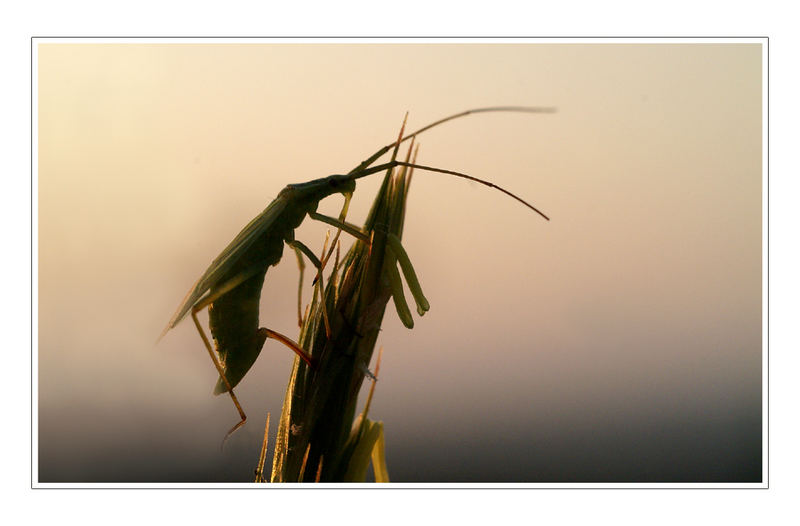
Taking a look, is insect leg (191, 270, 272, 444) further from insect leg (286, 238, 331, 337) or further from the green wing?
insect leg (286, 238, 331, 337)

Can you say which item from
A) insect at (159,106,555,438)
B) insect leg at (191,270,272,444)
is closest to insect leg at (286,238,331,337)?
insect at (159,106,555,438)

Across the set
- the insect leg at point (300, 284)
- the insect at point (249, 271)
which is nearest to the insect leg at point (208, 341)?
the insect at point (249, 271)

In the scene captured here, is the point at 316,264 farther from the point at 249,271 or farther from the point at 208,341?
the point at 208,341

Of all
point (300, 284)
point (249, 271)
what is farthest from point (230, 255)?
point (300, 284)

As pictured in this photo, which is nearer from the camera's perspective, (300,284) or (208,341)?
(208,341)

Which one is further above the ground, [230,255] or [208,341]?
[230,255]
